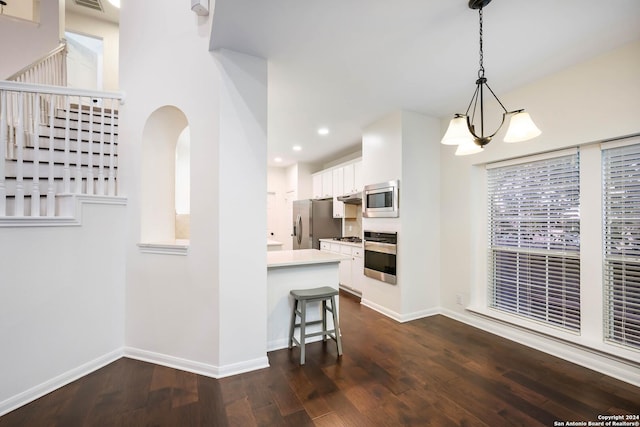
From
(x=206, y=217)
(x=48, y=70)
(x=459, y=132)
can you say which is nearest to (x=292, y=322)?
(x=206, y=217)

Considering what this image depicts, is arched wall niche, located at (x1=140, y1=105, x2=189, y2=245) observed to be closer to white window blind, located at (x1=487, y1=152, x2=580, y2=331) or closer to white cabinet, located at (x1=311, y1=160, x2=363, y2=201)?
white cabinet, located at (x1=311, y1=160, x2=363, y2=201)

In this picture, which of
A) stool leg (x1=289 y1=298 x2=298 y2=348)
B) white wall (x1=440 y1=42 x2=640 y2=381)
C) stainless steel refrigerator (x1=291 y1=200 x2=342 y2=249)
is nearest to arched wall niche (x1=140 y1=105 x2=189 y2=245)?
stool leg (x1=289 y1=298 x2=298 y2=348)

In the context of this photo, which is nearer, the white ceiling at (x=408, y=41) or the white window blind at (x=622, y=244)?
the white ceiling at (x=408, y=41)

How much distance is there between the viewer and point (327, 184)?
5.88 metres

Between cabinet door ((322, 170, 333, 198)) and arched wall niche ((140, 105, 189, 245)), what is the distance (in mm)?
3285

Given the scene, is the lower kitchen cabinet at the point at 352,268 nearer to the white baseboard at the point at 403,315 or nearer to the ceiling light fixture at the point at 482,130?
the white baseboard at the point at 403,315

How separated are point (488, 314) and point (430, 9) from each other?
315 centimetres

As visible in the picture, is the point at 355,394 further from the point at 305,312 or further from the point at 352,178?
the point at 352,178

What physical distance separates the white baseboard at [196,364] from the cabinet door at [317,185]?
4219mm

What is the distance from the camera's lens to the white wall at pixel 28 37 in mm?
3787

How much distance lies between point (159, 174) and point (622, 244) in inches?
168

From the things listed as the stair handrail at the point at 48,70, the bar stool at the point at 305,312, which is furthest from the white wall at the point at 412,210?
the stair handrail at the point at 48,70

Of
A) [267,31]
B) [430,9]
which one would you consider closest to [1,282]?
[267,31]

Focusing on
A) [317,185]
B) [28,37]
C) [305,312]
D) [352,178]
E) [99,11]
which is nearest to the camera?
[305,312]
